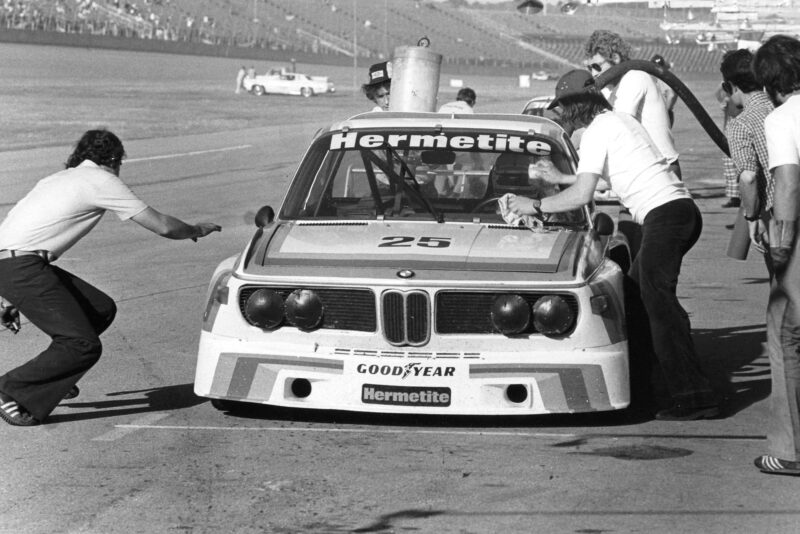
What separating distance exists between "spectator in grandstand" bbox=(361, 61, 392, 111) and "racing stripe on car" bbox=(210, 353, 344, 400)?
6.10 metres

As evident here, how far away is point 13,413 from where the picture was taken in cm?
661

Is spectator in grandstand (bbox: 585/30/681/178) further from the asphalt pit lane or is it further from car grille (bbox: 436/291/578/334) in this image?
the asphalt pit lane

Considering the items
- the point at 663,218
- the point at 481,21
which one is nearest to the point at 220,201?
the point at 663,218

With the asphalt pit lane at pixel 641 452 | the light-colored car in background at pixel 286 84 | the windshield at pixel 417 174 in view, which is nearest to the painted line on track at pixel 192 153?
the windshield at pixel 417 174

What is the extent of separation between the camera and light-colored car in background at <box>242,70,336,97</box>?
65.2 metres

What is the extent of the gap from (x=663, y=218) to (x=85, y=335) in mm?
2918

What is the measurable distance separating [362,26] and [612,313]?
4246 inches

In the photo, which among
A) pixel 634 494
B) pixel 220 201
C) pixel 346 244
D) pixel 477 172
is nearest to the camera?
pixel 634 494

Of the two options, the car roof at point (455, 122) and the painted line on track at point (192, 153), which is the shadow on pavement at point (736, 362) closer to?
the car roof at point (455, 122)

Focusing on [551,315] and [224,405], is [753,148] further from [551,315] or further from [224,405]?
[224,405]

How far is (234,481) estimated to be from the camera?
5555 mm

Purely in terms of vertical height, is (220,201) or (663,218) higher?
(663,218)

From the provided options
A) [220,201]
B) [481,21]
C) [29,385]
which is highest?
[29,385]

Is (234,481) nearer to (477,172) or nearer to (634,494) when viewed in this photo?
(634,494)
